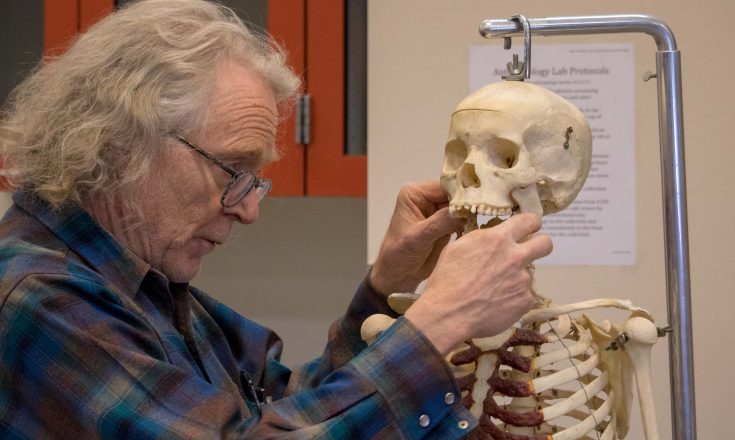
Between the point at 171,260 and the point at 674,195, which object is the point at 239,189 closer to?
the point at 171,260

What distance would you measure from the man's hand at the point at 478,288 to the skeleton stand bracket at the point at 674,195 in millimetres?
160

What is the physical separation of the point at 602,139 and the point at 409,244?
2.33 feet

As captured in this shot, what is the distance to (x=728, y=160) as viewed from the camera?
1.89 meters

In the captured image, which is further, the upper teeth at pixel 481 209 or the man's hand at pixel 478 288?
the upper teeth at pixel 481 209

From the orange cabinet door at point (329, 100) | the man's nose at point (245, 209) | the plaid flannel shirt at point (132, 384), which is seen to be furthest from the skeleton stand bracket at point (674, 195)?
the orange cabinet door at point (329, 100)

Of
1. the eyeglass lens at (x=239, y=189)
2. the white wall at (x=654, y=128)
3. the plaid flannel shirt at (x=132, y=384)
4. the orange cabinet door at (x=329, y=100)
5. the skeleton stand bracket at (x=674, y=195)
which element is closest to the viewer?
the plaid flannel shirt at (x=132, y=384)

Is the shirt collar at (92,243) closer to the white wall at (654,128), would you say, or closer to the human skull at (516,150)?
the human skull at (516,150)

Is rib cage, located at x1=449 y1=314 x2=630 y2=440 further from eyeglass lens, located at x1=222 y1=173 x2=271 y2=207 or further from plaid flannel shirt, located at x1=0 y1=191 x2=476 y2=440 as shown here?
eyeglass lens, located at x1=222 y1=173 x2=271 y2=207

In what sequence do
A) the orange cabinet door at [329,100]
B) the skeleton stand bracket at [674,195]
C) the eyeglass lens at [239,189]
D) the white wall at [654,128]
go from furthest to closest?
1. the orange cabinet door at [329,100]
2. the white wall at [654,128]
3. the eyeglass lens at [239,189]
4. the skeleton stand bracket at [674,195]

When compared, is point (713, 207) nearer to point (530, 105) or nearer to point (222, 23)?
point (530, 105)

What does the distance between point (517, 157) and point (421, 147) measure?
0.79 meters

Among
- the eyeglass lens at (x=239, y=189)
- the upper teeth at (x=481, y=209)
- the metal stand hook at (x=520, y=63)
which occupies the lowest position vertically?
the upper teeth at (x=481, y=209)

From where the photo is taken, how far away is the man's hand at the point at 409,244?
1.37 metres

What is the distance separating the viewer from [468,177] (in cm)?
120
